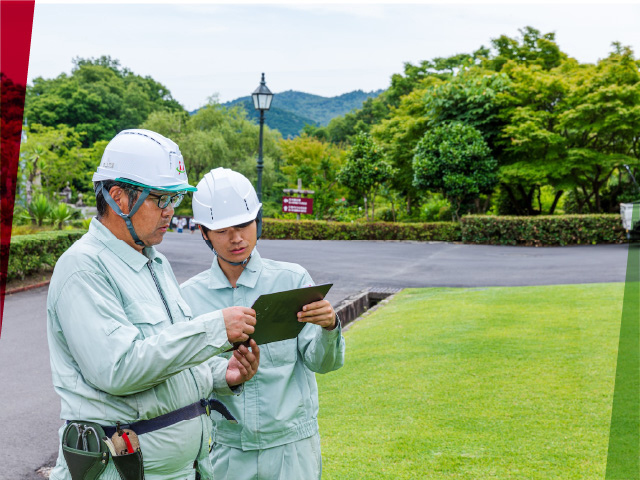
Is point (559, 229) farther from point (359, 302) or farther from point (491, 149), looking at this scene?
point (359, 302)

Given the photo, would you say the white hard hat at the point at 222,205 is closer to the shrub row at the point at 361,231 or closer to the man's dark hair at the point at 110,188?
the man's dark hair at the point at 110,188

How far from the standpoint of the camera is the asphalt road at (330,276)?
4.97 m

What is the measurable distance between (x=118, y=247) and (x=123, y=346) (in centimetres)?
37

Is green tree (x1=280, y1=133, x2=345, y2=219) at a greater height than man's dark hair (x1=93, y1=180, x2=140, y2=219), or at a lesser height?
greater

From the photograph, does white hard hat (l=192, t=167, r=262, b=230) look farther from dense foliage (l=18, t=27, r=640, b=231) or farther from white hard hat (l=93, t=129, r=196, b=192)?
dense foliage (l=18, t=27, r=640, b=231)

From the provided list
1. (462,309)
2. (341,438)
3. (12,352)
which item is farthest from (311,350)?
(462,309)


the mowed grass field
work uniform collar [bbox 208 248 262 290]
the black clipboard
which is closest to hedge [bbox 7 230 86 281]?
the mowed grass field

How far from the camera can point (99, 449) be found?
5.70ft

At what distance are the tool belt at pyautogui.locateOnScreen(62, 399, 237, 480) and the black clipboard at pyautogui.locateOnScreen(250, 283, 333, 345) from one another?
48 cm

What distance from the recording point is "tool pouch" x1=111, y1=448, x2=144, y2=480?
1.77 metres

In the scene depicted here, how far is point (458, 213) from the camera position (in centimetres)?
2586

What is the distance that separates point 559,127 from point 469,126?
3.64m

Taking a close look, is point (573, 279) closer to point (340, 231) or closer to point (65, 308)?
point (65, 308)

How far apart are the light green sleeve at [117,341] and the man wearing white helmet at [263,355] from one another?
1.64ft
